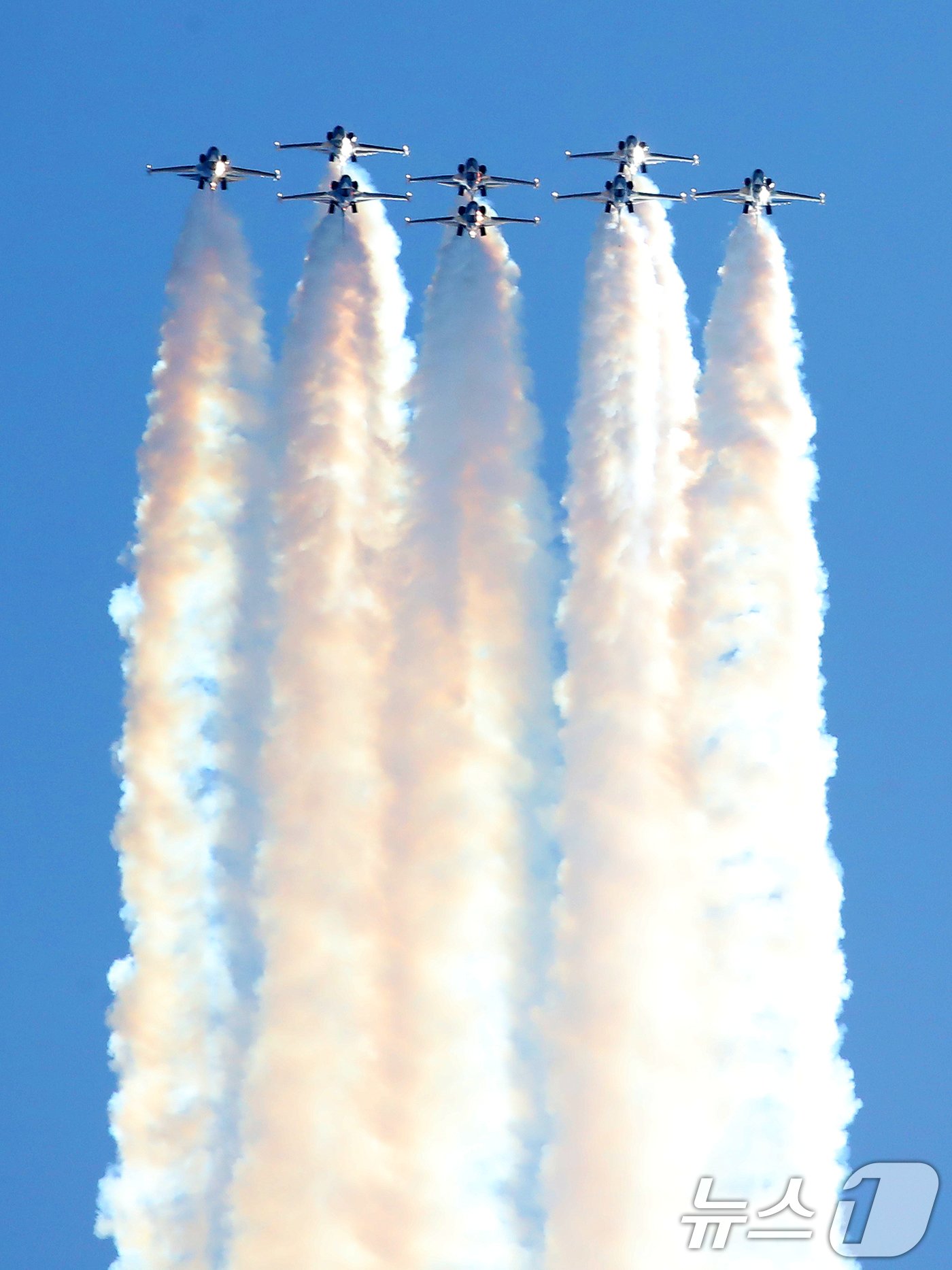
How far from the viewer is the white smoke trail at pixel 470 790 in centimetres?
8538

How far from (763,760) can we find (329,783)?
1031 cm

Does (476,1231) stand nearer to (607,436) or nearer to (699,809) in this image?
(699,809)

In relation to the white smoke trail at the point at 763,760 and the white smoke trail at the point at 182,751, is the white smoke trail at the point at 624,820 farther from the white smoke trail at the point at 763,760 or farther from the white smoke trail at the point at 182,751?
the white smoke trail at the point at 182,751

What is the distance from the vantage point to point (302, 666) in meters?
88.6

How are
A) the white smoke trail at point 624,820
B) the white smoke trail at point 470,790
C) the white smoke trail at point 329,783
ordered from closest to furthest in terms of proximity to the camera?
the white smoke trail at point 624,820, the white smoke trail at point 329,783, the white smoke trail at point 470,790

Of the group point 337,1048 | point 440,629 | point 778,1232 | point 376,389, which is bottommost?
point 778,1232

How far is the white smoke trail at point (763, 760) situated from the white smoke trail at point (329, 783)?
7787 millimetres

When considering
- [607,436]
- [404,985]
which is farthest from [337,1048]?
[607,436]

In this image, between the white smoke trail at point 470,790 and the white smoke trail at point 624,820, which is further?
the white smoke trail at point 470,790

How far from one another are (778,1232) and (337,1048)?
11.0m

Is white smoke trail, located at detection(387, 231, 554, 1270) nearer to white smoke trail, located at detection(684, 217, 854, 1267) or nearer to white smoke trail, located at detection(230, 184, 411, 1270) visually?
white smoke trail, located at detection(230, 184, 411, 1270)

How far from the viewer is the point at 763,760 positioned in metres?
87.7

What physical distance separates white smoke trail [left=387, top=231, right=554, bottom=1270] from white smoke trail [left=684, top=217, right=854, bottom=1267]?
13.5ft

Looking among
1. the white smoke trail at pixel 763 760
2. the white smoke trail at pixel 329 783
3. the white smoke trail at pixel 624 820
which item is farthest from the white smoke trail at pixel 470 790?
the white smoke trail at pixel 763 760
